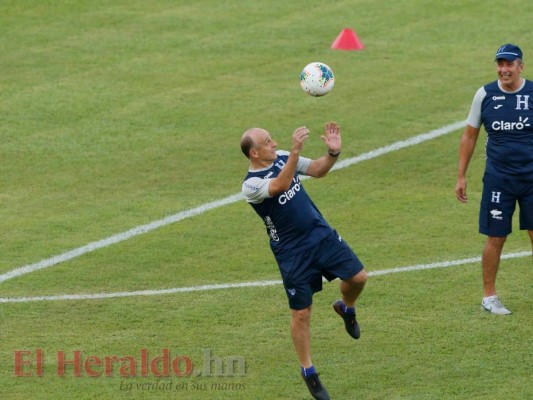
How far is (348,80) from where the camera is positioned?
20188 mm

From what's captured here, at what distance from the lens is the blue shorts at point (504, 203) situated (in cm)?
1169

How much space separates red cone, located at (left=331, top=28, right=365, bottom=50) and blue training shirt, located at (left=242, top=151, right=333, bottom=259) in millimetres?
11276

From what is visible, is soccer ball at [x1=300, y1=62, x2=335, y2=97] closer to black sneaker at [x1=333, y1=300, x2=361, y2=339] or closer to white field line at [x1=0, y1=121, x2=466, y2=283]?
black sneaker at [x1=333, y1=300, x2=361, y2=339]

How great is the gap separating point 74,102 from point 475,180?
21.1 feet

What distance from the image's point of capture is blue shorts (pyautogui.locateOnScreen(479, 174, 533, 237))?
11.7 m

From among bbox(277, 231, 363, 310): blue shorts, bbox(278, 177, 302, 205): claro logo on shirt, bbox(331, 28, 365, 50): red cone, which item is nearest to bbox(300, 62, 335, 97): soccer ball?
bbox(278, 177, 302, 205): claro logo on shirt

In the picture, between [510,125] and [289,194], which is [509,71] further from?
[289,194]

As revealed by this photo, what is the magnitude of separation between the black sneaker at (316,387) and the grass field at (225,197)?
0.21 meters

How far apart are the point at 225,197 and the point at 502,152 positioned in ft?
15.6

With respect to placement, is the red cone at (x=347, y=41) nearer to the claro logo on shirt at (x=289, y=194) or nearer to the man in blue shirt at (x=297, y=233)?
the man in blue shirt at (x=297, y=233)

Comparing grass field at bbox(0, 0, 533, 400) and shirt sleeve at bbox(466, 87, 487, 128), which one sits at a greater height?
shirt sleeve at bbox(466, 87, 487, 128)

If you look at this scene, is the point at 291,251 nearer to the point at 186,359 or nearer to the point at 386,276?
the point at 186,359

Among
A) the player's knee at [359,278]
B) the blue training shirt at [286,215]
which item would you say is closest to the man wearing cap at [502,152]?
the player's knee at [359,278]

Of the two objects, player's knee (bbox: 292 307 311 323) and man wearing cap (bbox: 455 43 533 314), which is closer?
player's knee (bbox: 292 307 311 323)
